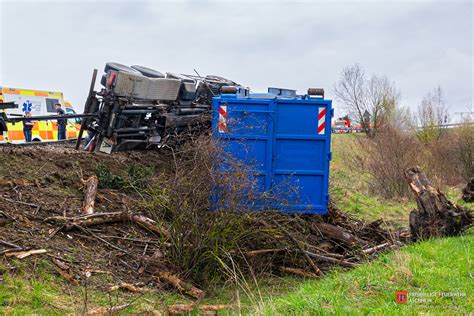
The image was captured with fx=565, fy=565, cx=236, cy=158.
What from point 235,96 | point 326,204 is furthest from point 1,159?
point 326,204

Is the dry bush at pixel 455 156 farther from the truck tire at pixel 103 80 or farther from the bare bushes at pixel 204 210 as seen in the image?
the bare bushes at pixel 204 210

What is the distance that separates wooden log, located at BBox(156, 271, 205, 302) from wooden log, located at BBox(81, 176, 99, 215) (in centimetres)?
173

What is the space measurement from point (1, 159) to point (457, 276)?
685 centimetres

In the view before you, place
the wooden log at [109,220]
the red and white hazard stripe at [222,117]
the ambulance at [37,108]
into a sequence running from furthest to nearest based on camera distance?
the ambulance at [37,108] → the red and white hazard stripe at [222,117] → the wooden log at [109,220]

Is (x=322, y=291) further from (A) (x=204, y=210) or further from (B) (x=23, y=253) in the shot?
(B) (x=23, y=253)

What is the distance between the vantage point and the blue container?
28.6ft

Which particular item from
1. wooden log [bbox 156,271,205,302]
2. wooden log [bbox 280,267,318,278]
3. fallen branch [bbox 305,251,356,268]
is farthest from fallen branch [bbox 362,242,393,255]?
wooden log [bbox 156,271,205,302]

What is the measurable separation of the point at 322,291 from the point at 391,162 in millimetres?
15910

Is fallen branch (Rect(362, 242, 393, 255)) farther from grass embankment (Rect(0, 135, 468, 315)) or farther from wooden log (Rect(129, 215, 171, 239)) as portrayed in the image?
wooden log (Rect(129, 215, 171, 239))

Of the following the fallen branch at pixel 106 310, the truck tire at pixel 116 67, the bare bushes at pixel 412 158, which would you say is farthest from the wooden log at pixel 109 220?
the bare bushes at pixel 412 158

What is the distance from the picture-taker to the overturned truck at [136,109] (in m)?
10.9

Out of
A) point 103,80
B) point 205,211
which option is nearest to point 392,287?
point 205,211

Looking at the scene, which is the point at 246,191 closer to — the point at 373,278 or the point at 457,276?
the point at 373,278

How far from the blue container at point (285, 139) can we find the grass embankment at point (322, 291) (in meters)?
1.60
